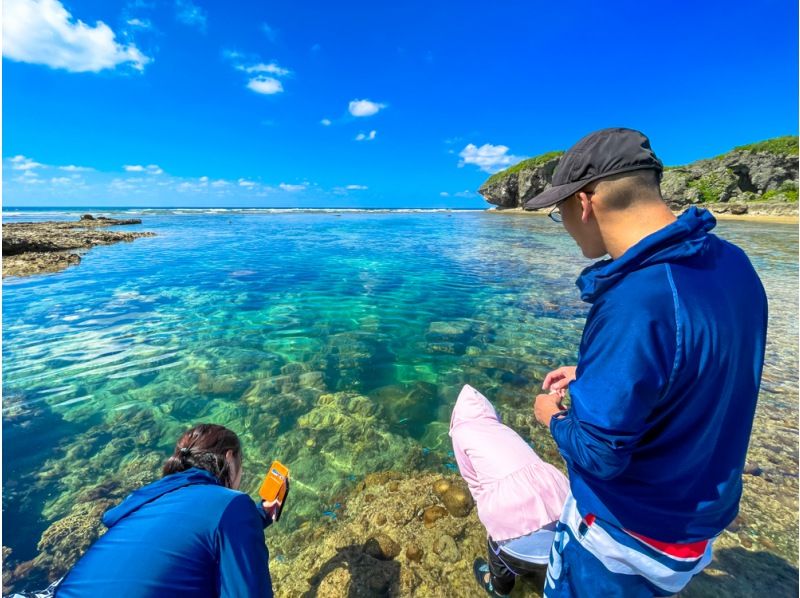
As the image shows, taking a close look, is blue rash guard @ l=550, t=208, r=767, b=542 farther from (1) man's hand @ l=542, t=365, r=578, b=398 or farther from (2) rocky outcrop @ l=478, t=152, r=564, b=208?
(2) rocky outcrop @ l=478, t=152, r=564, b=208

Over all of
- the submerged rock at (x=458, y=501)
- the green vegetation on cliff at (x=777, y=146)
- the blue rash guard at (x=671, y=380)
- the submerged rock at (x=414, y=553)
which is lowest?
the submerged rock at (x=414, y=553)

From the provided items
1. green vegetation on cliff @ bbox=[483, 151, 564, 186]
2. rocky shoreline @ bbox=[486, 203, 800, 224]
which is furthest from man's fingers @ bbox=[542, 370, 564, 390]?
green vegetation on cliff @ bbox=[483, 151, 564, 186]

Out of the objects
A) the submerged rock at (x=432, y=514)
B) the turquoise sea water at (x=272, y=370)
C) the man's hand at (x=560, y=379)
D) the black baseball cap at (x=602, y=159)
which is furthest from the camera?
the turquoise sea water at (x=272, y=370)

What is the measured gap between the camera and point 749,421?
158 cm

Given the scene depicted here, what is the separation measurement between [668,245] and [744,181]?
69590mm

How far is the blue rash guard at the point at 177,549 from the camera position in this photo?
1.63m

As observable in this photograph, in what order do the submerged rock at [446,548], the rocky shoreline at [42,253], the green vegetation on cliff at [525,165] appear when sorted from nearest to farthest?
the submerged rock at [446,548], the rocky shoreline at [42,253], the green vegetation on cliff at [525,165]

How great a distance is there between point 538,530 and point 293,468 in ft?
11.1

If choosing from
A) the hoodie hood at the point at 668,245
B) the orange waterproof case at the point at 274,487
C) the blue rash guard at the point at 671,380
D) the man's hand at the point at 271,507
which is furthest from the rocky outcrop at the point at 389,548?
the hoodie hood at the point at 668,245

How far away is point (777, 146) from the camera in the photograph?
153 ft

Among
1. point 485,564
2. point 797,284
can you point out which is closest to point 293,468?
point 485,564

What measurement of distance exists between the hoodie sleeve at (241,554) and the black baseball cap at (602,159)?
237cm

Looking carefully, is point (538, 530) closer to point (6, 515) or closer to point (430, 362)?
point (430, 362)

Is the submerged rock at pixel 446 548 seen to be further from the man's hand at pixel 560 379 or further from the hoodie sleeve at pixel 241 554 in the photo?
the man's hand at pixel 560 379
